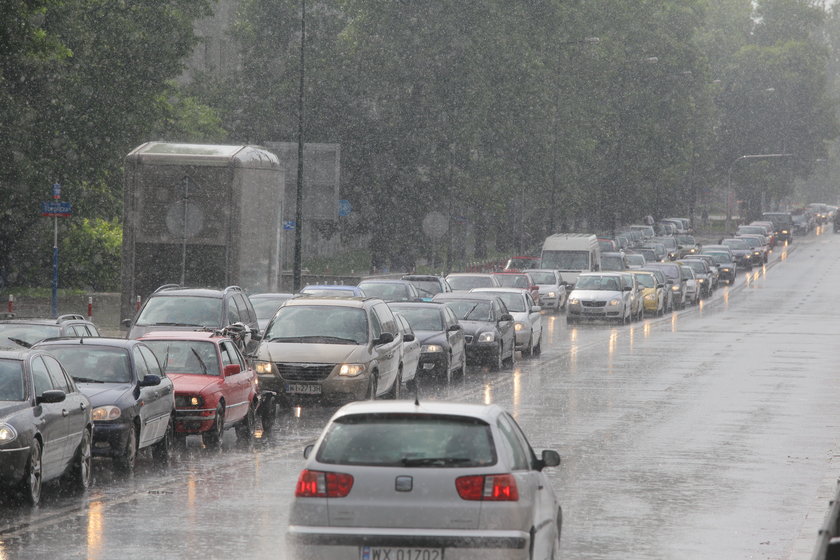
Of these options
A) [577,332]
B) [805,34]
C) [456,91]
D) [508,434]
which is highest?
[805,34]

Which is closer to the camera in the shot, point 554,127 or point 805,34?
point 554,127

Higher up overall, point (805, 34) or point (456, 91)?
point (805, 34)

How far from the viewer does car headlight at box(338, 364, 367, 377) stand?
75.2 ft

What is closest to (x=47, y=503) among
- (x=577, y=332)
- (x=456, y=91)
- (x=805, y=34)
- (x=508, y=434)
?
(x=508, y=434)

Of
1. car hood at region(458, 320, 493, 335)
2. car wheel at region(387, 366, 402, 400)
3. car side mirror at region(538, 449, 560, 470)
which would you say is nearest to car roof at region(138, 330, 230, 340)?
→ car wheel at region(387, 366, 402, 400)

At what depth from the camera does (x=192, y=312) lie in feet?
82.7

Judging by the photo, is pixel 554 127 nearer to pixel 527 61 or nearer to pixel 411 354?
pixel 527 61

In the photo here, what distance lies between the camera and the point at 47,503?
14602 millimetres

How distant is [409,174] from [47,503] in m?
53.0

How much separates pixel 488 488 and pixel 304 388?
13.7 metres

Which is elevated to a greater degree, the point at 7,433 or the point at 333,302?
the point at 333,302

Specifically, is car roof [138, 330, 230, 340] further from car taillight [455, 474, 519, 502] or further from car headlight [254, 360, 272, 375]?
car taillight [455, 474, 519, 502]

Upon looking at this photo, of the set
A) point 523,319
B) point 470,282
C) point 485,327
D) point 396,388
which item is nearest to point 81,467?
point 396,388

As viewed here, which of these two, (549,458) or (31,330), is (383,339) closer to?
(31,330)
